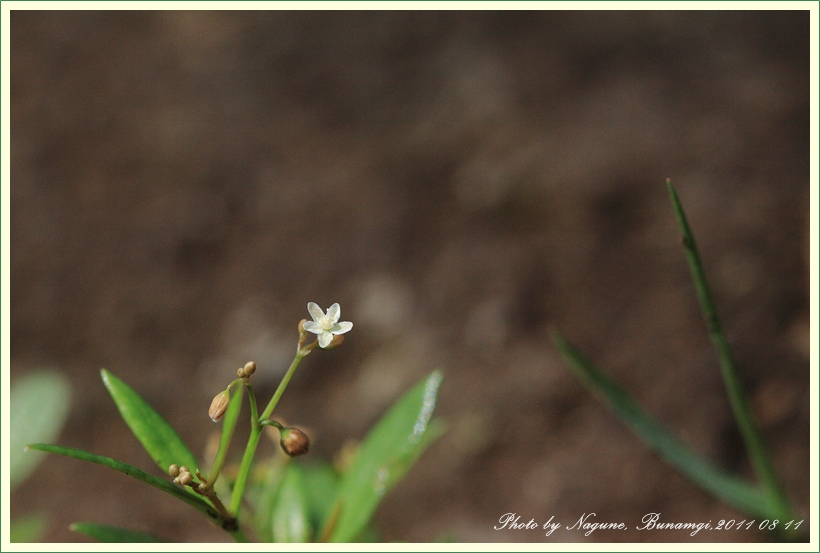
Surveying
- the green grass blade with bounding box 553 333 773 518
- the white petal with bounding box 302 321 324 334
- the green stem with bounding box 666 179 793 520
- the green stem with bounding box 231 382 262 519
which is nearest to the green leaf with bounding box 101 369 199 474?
the green stem with bounding box 231 382 262 519

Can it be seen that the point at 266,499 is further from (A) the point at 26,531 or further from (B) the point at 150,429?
(A) the point at 26,531

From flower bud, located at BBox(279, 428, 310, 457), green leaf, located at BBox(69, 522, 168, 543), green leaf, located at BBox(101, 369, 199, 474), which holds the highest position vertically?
green leaf, located at BBox(101, 369, 199, 474)

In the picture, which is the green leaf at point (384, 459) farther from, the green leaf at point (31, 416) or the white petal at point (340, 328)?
the green leaf at point (31, 416)

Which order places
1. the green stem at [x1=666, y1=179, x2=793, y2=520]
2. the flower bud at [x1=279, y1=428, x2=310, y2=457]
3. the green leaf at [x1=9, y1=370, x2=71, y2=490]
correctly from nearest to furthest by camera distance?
the flower bud at [x1=279, y1=428, x2=310, y2=457] < the green stem at [x1=666, y1=179, x2=793, y2=520] < the green leaf at [x1=9, y1=370, x2=71, y2=490]

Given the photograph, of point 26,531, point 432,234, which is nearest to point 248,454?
point 26,531

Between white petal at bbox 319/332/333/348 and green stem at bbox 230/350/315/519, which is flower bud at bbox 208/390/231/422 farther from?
white petal at bbox 319/332/333/348

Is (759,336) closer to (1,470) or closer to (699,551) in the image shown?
(699,551)

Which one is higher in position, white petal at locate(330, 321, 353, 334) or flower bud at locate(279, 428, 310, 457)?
white petal at locate(330, 321, 353, 334)

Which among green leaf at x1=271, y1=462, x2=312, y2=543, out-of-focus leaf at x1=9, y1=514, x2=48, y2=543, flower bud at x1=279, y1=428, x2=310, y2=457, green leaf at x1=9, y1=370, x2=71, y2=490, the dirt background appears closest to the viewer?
flower bud at x1=279, y1=428, x2=310, y2=457
